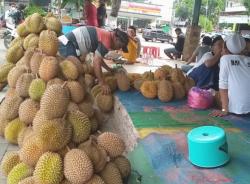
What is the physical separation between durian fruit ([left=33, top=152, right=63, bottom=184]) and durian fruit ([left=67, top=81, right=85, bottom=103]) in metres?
1.13

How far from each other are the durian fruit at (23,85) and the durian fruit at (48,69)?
10.8 inches

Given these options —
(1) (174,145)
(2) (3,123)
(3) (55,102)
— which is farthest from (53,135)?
(2) (3,123)

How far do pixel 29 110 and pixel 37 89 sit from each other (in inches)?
8.5

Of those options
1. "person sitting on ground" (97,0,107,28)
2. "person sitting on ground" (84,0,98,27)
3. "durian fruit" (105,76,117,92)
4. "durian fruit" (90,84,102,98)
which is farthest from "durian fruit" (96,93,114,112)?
"person sitting on ground" (97,0,107,28)

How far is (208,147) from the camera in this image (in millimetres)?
2295

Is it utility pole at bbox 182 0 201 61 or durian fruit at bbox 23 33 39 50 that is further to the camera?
utility pole at bbox 182 0 201 61

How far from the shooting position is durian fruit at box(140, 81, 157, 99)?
4203mm

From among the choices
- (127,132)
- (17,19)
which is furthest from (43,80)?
(17,19)

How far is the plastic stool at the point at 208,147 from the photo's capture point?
229 centimetres

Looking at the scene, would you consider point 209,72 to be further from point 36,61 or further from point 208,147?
point 208,147

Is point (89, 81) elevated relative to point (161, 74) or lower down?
lower down

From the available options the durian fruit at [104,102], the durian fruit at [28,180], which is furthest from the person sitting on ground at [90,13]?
the durian fruit at [28,180]

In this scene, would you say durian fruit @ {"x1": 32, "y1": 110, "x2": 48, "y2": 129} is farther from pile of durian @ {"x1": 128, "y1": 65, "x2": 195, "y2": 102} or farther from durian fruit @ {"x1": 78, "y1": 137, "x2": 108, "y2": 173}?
pile of durian @ {"x1": 128, "y1": 65, "x2": 195, "y2": 102}

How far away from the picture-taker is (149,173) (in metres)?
2.60
